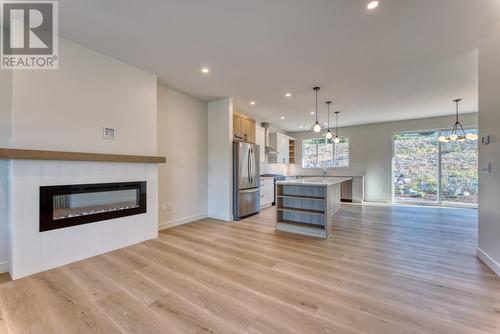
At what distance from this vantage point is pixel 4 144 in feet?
7.44

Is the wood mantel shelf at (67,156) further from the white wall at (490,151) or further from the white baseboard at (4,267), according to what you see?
the white wall at (490,151)

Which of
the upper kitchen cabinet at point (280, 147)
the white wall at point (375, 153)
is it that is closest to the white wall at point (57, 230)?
the upper kitchen cabinet at point (280, 147)

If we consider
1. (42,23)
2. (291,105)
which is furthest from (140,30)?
(291,105)

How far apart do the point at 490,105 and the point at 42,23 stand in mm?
5219

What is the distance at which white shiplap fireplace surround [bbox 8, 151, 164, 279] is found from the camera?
2.17 metres

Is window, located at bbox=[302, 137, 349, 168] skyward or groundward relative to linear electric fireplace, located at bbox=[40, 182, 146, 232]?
skyward

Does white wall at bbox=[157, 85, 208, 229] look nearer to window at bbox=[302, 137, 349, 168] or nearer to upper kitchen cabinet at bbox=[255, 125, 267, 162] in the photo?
upper kitchen cabinet at bbox=[255, 125, 267, 162]

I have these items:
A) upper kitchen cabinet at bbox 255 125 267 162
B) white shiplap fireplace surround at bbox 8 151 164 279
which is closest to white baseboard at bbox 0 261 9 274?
white shiplap fireplace surround at bbox 8 151 164 279

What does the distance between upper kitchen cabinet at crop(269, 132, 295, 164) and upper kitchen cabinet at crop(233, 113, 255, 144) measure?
1975 millimetres

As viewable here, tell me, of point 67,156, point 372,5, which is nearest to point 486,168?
point 372,5

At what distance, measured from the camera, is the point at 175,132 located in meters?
4.20

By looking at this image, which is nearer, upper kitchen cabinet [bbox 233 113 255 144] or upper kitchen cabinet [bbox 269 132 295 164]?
upper kitchen cabinet [bbox 233 113 255 144]

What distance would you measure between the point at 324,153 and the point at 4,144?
27.0 ft

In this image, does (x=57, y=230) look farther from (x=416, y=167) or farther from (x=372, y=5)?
(x=416, y=167)
